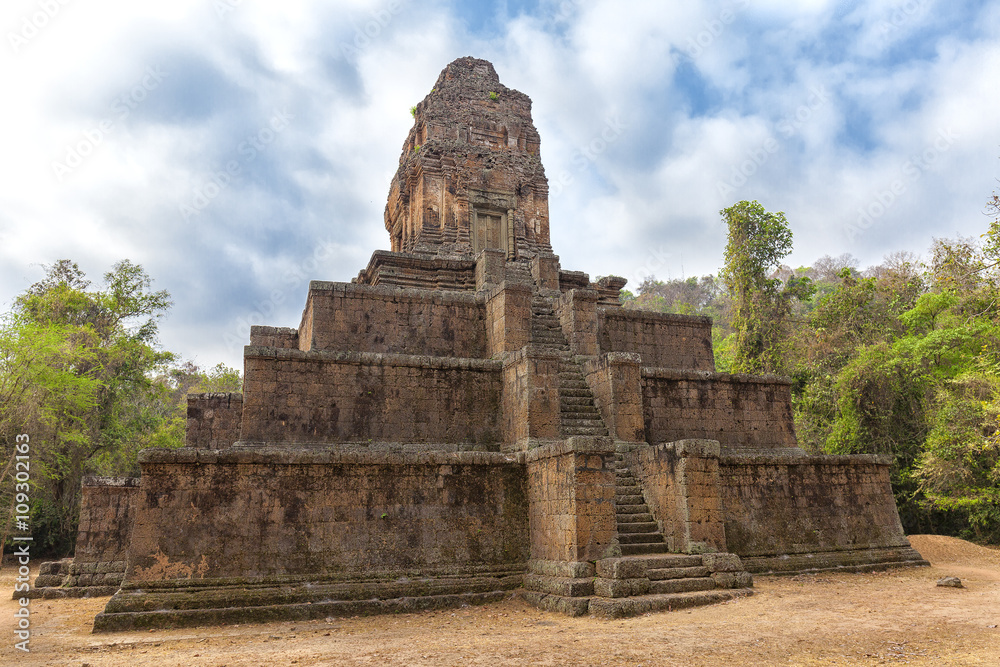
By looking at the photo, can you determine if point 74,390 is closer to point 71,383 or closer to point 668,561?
point 71,383

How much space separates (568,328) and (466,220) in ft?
25.9

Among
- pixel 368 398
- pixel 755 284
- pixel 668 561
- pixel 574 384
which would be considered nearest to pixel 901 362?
pixel 755 284

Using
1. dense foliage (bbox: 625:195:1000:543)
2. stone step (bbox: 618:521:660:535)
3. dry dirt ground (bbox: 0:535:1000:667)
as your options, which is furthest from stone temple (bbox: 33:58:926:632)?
dense foliage (bbox: 625:195:1000:543)

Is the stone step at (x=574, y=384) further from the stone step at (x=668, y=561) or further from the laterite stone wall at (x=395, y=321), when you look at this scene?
the stone step at (x=668, y=561)

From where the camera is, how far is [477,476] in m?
9.41

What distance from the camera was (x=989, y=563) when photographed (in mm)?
12875

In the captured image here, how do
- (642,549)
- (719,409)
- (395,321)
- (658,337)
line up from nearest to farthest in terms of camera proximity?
(642,549), (719,409), (395,321), (658,337)

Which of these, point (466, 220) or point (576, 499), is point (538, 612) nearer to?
point (576, 499)

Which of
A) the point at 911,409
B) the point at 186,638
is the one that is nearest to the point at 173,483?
the point at 186,638

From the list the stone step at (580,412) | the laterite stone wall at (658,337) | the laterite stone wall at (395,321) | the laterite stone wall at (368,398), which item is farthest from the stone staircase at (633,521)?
the laterite stone wall at (658,337)

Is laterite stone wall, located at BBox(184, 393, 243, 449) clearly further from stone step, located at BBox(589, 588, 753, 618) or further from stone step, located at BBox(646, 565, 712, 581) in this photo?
stone step, located at BBox(646, 565, 712, 581)

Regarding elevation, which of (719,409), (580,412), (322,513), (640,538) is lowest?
(640,538)

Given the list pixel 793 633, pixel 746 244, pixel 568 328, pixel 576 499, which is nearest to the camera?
pixel 793 633

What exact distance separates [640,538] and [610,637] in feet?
9.97
